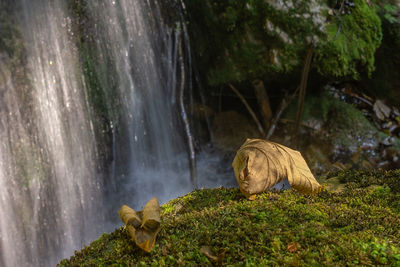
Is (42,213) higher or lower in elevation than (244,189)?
lower

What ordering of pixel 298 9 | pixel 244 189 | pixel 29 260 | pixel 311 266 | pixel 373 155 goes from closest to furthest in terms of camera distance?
pixel 311 266 → pixel 244 189 → pixel 29 260 → pixel 298 9 → pixel 373 155

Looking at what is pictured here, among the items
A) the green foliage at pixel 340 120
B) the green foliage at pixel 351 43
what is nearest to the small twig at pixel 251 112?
the green foliage at pixel 340 120

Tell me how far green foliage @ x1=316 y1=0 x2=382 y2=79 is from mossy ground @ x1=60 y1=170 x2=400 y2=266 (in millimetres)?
3489

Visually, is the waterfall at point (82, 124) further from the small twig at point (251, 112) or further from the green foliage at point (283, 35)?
the small twig at point (251, 112)

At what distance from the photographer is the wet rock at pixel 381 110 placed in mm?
6082

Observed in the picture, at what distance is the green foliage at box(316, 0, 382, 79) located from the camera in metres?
5.19

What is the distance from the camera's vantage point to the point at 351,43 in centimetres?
532

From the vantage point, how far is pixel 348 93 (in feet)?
20.5

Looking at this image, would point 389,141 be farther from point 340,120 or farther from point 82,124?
point 82,124

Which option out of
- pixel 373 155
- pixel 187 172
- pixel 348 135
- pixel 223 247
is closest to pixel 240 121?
pixel 187 172

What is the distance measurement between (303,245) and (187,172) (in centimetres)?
506

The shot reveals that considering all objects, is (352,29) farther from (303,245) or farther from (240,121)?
(303,245)

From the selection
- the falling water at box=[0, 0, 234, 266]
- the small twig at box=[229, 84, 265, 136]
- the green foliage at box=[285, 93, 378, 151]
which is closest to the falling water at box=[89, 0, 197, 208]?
the falling water at box=[0, 0, 234, 266]

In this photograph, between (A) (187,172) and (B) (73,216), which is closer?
(B) (73,216)
